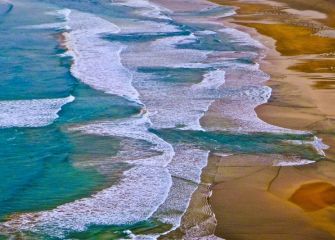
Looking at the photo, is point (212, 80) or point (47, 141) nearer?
point (47, 141)

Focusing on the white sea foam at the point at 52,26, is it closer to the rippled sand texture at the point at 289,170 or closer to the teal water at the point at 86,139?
A: the teal water at the point at 86,139

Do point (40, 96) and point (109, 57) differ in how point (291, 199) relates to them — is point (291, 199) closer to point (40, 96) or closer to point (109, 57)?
point (40, 96)

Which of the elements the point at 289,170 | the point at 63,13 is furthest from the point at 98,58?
the point at 63,13

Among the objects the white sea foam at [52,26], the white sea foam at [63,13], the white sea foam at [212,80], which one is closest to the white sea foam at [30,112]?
the white sea foam at [212,80]

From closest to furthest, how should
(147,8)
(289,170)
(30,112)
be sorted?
(289,170)
(30,112)
(147,8)

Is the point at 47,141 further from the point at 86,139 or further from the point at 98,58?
the point at 98,58

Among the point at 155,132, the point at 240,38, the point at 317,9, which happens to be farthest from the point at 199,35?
the point at 155,132

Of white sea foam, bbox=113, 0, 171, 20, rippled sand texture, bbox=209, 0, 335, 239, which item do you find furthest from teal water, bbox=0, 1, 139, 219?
white sea foam, bbox=113, 0, 171, 20
